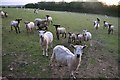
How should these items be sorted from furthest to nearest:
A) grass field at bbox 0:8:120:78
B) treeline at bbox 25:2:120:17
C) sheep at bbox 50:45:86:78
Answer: treeline at bbox 25:2:120:17 → grass field at bbox 0:8:120:78 → sheep at bbox 50:45:86:78

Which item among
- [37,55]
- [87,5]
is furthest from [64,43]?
[87,5]

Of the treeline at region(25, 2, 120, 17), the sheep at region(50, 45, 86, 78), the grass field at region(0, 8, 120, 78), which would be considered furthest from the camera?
the treeline at region(25, 2, 120, 17)

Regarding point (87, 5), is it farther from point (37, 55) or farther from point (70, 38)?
point (37, 55)

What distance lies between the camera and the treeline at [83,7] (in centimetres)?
6032

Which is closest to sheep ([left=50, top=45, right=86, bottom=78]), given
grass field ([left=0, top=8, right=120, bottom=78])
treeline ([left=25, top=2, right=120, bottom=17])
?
grass field ([left=0, top=8, right=120, bottom=78])

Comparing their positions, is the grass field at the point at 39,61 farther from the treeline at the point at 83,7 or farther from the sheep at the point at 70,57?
the treeline at the point at 83,7

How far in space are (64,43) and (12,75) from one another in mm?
7841

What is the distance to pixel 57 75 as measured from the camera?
12.0m

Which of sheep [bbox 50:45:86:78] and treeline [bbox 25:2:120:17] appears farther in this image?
treeline [bbox 25:2:120:17]

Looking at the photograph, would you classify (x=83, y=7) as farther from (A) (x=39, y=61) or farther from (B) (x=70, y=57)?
(B) (x=70, y=57)

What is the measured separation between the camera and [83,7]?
67312 mm

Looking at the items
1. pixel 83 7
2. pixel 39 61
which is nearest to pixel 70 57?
pixel 39 61

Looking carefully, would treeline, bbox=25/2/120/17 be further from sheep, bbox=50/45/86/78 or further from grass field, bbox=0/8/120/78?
sheep, bbox=50/45/86/78

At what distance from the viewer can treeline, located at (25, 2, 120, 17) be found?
198ft
